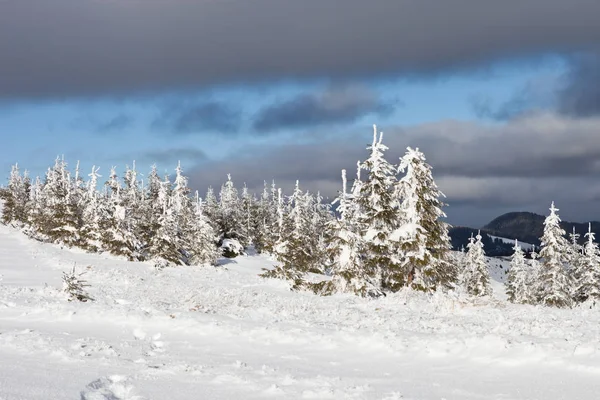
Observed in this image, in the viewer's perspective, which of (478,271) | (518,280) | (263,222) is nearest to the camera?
(518,280)

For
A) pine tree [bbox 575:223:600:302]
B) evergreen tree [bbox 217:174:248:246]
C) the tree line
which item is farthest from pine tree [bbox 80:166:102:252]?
pine tree [bbox 575:223:600:302]

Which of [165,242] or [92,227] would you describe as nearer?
[165,242]

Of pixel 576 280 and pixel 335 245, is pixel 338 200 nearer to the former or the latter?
pixel 335 245

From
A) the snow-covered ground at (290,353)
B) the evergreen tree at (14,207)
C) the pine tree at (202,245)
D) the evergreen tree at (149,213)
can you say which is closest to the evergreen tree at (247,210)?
the evergreen tree at (149,213)

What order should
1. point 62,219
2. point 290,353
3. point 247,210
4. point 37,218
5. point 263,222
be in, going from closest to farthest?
point 290,353 < point 62,219 < point 37,218 < point 263,222 < point 247,210

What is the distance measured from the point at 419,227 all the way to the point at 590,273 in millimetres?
30178

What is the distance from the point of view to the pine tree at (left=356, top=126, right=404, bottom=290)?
29.9 meters

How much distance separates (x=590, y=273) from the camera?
1914 inches

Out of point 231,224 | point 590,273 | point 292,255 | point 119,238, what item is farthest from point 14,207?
point 590,273

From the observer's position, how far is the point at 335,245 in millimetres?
30141

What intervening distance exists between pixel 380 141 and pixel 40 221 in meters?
55.4

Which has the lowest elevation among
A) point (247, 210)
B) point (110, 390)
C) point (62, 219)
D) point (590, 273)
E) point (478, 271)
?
point (110, 390)

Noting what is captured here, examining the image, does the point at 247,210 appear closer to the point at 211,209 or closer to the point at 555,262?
the point at 211,209

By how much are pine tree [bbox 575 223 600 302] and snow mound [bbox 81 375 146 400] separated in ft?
161
